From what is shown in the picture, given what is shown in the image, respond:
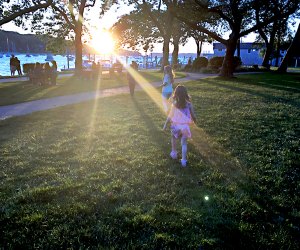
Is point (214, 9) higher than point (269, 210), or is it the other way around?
point (214, 9)

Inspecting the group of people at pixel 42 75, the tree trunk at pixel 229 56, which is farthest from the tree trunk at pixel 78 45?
the tree trunk at pixel 229 56

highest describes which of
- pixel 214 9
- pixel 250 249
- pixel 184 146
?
pixel 214 9

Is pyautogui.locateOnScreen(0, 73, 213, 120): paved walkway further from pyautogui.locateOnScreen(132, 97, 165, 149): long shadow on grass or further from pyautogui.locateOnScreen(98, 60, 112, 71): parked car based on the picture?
pyautogui.locateOnScreen(98, 60, 112, 71): parked car

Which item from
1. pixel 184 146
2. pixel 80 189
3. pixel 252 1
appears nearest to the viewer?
pixel 80 189

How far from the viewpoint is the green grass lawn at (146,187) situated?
128 inches

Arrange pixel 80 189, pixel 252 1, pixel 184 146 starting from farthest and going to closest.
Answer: pixel 252 1, pixel 184 146, pixel 80 189

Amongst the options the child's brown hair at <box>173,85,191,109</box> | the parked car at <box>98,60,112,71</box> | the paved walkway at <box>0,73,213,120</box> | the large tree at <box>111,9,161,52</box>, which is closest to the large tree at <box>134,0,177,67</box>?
the large tree at <box>111,9,161,52</box>

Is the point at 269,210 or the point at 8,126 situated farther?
the point at 8,126

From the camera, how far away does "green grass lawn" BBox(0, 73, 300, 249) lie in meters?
3.25

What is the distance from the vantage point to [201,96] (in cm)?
1377

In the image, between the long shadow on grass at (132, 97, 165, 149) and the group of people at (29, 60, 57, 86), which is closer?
the long shadow on grass at (132, 97, 165, 149)

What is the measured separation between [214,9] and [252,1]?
9.18 feet

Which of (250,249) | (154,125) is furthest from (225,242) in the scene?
(154,125)

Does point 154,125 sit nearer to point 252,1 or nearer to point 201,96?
point 201,96
